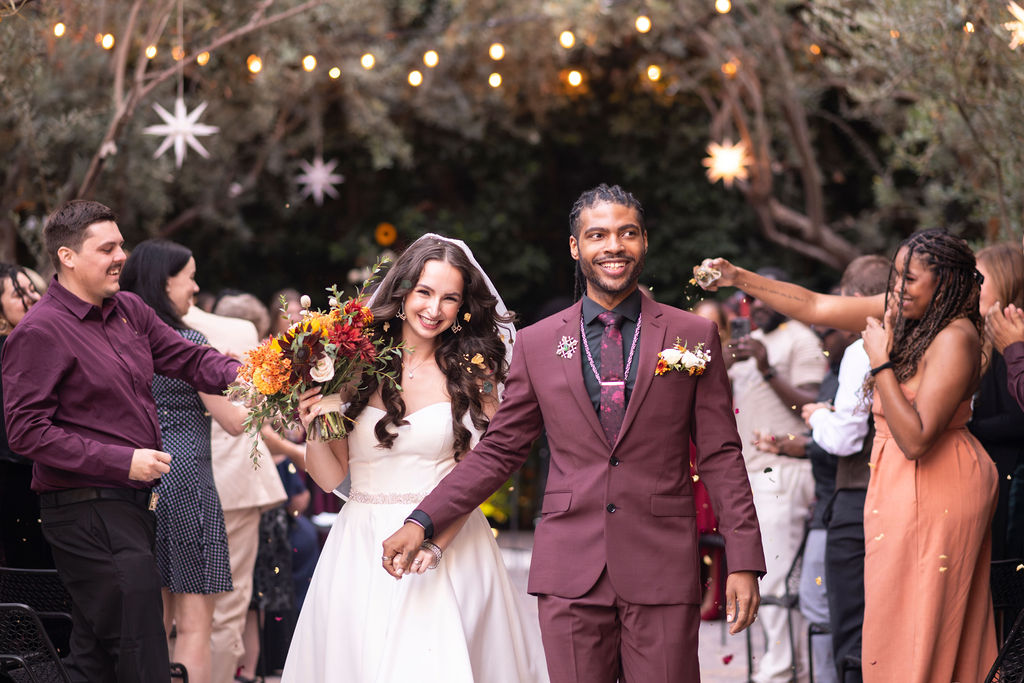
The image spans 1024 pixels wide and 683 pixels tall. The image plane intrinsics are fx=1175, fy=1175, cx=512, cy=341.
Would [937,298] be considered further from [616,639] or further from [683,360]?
[616,639]

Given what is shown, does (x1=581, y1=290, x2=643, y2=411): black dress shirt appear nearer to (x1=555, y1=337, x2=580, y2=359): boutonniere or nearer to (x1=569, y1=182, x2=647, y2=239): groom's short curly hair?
(x1=555, y1=337, x2=580, y2=359): boutonniere

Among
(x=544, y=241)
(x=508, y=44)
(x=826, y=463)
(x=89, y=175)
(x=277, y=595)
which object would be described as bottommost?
(x=277, y=595)

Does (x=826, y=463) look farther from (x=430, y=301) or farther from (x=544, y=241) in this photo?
(x=544, y=241)

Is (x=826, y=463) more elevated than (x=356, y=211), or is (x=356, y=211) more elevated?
(x=356, y=211)

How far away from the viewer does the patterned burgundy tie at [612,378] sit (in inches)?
137

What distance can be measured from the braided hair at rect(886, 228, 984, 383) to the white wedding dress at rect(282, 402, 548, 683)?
1.63 metres

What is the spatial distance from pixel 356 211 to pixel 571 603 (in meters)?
10.2

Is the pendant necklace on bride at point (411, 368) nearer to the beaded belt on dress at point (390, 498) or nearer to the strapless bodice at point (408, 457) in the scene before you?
the strapless bodice at point (408, 457)

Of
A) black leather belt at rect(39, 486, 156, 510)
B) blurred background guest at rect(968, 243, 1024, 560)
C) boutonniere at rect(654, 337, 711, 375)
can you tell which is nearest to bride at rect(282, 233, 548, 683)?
black leather belt at rect(39, 486, 156, 510)

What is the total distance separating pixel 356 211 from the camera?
13.2 metres

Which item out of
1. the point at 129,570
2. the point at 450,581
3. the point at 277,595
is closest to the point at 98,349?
the point at 129,570

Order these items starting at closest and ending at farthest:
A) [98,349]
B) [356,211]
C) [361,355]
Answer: [361,355], [98,349], [356,211]

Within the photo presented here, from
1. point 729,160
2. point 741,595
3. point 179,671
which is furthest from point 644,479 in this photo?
point 729,160

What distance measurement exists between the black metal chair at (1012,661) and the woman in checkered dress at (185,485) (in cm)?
324
